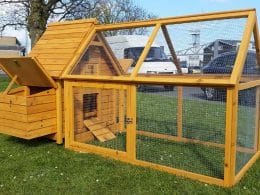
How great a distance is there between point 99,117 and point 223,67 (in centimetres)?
239

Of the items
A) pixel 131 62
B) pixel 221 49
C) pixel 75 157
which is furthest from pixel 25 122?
pixel 221 49

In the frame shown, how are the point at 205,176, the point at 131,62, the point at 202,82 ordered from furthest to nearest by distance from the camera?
the point at 131,62 → the point at 205,176 → the point at 202,82

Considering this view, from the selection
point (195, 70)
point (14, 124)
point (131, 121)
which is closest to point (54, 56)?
point (14, 124)

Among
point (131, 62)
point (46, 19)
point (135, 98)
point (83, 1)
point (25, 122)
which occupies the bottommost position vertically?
point (25, 122)

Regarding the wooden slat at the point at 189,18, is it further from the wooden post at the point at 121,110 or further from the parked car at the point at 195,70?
the wooden post at the point at 121,110

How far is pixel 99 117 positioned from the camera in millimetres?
6652

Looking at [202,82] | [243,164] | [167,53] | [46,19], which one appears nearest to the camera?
[202,82]

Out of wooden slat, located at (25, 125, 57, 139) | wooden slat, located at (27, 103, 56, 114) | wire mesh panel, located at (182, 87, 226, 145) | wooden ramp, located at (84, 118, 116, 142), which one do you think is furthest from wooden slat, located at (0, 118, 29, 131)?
wire mesh panel, located at (182, 87, 226, 145)

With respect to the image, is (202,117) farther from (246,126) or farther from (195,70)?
(246,126)

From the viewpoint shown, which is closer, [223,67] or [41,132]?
[223,67]

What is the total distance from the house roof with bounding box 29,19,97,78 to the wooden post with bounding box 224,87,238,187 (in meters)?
3.03

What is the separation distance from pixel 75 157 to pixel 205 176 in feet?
6.99

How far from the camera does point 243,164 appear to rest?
5.11m

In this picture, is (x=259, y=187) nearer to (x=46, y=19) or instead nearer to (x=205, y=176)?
(x=205, y=176)
